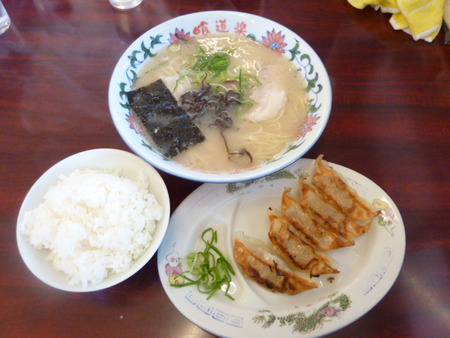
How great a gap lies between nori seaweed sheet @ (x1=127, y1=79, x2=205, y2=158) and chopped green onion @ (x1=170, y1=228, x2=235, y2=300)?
0.44m

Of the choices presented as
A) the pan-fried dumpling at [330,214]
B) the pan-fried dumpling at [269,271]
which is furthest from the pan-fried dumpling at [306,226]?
the pan-fried dumpling at [269,271]

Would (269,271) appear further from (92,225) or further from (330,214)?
(92,225)

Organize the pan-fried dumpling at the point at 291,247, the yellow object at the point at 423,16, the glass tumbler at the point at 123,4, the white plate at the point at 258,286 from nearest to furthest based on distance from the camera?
the white plate at the point at 258,286, the pan-fried dumpling at the point at 291,247, the yellow object at the point at 423,16, the glass tumbler at the point at 123,4

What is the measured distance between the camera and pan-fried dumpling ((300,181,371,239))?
1518 mm

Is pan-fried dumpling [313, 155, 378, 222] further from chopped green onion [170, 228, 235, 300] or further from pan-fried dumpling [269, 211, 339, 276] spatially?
chopped green onion [170, 228, 235, 300]

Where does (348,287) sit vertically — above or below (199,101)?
below

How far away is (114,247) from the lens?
137cm

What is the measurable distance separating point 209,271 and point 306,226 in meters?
0.46

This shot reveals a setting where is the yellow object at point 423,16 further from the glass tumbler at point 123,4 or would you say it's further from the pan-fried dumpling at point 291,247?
the glass tumbler at point 123,4

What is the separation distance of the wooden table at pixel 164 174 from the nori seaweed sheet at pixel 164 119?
0.19 m

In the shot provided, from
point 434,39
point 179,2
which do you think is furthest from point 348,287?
point 179,2

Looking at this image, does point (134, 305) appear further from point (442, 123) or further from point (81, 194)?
point (442, 123)

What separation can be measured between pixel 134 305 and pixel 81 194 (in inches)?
19.1

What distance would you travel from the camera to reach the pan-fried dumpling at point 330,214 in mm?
1518
